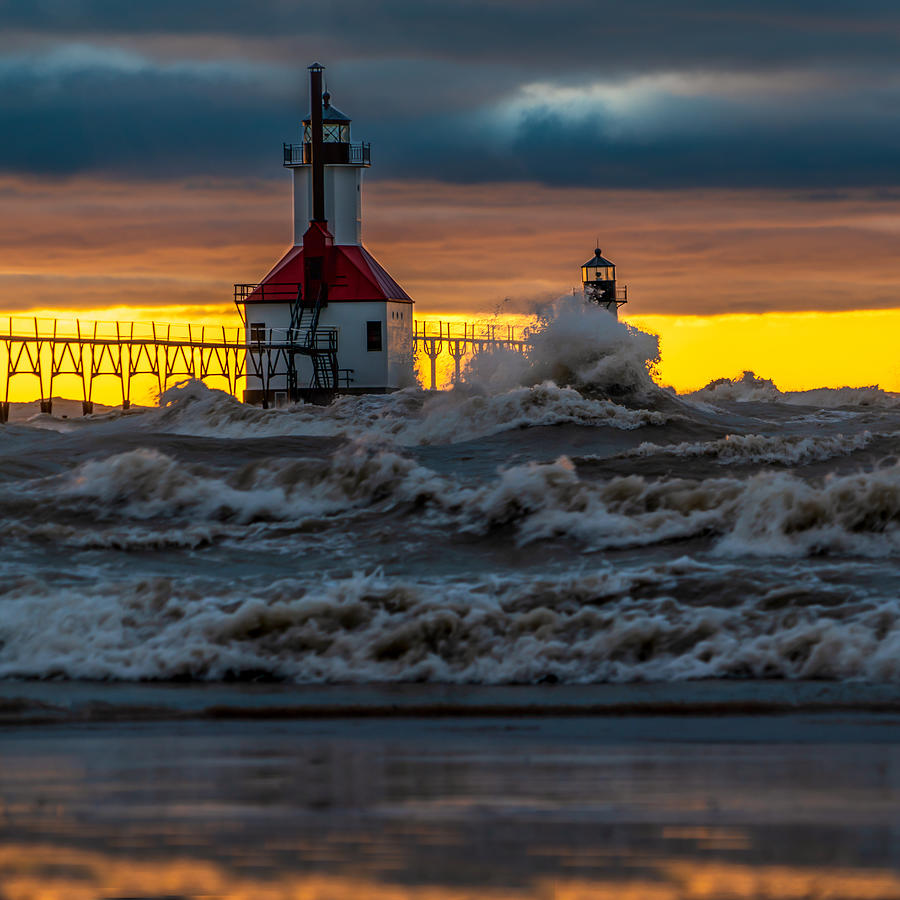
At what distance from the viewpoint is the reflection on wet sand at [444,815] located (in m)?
4.74

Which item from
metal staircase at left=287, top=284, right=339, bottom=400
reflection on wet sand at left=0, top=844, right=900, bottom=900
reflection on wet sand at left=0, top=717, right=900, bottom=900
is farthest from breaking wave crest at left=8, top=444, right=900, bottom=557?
metal staircase at left=287, top=284, right=339, bottom=400

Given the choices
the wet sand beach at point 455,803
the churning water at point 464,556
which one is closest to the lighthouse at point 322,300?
the churning water at point 464,556

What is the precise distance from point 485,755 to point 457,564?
19.5 feet

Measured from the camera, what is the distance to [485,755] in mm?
7082

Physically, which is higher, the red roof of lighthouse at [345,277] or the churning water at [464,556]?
the red roof of lighthouse at [345,277]

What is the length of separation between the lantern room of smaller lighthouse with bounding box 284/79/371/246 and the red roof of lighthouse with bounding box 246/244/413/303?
2.14 feet

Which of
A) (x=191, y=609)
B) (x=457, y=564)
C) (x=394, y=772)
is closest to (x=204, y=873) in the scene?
(x=394, y=772)

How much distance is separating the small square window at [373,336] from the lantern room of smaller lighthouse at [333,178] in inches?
127

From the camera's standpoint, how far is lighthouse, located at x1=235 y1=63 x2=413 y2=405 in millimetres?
51438

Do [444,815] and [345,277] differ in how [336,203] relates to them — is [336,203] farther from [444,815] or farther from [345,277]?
[444,815]

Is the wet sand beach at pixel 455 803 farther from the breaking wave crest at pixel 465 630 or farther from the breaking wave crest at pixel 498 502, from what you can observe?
the breaking wave crest at pixel 498 502

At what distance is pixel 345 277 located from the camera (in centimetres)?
5200

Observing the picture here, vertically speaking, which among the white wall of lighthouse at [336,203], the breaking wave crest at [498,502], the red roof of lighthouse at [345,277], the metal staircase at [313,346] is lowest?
the breaking wave crest at [498,502]

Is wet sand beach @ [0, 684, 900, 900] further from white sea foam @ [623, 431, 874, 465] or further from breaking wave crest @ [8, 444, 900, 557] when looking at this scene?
white sea foam @ [623, 431, 874, 465]
